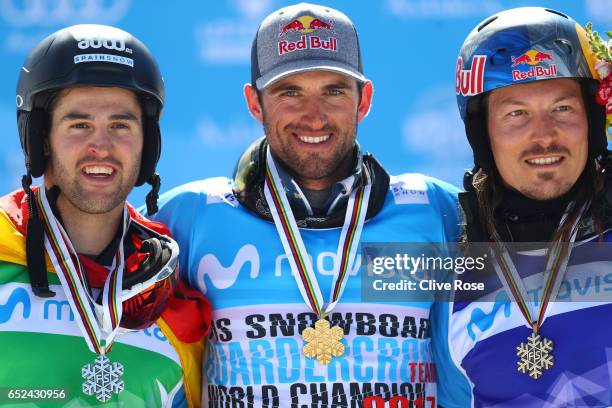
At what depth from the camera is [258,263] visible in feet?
18.1

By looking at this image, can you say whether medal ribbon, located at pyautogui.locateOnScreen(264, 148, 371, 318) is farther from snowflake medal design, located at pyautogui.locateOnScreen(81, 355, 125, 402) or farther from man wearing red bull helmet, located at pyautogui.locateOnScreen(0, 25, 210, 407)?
snowflake medal design, located at pyautogui.locateOnScreen(81, 355, 125, 402)

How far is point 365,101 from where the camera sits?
6074mm

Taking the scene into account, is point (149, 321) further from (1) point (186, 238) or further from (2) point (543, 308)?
(2) point (543, 308)

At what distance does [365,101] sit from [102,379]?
2492 mm

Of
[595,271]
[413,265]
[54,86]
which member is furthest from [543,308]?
[54,86]

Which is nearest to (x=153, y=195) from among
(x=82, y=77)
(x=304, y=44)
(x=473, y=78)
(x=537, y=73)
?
(x=82, y=77)

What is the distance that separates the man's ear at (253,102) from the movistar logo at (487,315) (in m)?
1.88

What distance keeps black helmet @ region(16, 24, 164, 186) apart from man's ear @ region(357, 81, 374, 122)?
131 cm

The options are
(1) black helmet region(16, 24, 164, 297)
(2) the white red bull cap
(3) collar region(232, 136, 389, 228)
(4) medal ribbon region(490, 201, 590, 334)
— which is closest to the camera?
(4) medal ribbon region(490, 201, 590, 334)

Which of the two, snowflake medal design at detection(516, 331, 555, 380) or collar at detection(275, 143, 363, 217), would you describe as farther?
collar at detection(275, 143, 363, 217)

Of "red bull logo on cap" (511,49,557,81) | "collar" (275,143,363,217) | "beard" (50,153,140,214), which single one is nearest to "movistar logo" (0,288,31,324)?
"beard" (50,153,140,214)

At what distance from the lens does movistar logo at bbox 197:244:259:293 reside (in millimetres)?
5508

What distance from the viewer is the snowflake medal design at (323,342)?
5.27m

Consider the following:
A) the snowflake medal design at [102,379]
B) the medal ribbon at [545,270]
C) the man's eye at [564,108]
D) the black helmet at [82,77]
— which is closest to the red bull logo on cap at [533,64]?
the man's eye at [564,108]
